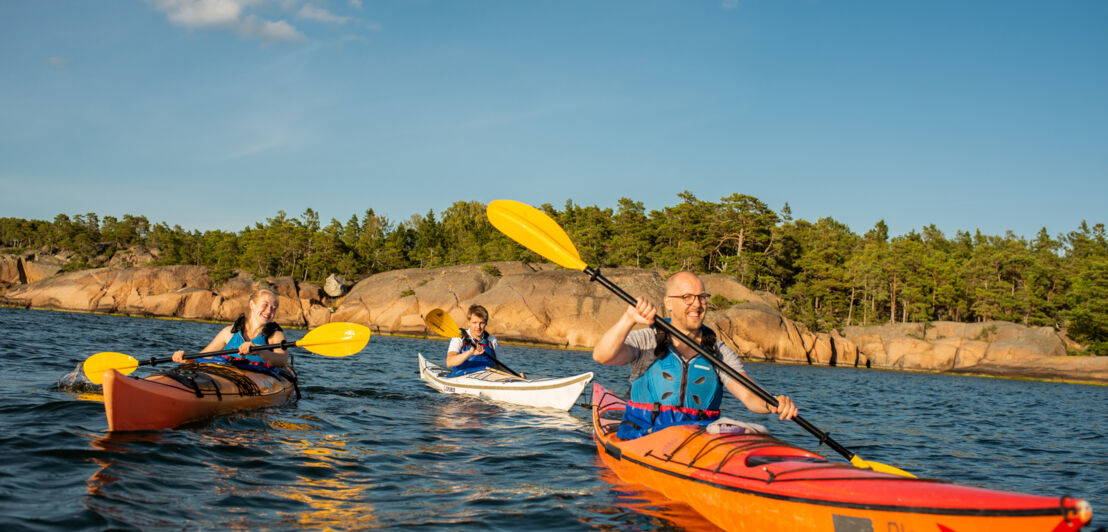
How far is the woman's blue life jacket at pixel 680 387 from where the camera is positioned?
4.45m

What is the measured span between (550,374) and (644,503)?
482 inches

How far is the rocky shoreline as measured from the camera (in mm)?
32375

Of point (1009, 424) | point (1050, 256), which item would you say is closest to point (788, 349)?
point (1009, 424)

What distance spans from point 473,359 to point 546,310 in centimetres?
2297

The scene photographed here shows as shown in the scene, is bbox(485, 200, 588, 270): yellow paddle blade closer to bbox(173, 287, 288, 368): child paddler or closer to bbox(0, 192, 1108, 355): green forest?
bbox(173, 287, 288, 368): child paddler

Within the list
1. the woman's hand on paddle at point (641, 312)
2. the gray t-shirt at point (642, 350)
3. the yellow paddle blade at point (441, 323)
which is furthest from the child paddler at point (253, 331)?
the yellow paddle blade at point (441, 323)

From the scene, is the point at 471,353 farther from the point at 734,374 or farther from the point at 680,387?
the point at 734,374

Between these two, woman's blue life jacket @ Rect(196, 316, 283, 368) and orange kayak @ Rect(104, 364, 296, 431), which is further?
woman's blue life jacket @ Rect(196, 316, 283, 368)

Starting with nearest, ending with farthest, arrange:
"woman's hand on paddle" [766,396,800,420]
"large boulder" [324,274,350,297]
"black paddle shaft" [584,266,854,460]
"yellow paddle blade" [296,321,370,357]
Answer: "woman's hand on paddle" [766,396,800,420]
"black paddle shaft" [584,266,854,460]
"yellow paddle blade" [296,321,370,357]
"large boulder" [324,274,350,297]

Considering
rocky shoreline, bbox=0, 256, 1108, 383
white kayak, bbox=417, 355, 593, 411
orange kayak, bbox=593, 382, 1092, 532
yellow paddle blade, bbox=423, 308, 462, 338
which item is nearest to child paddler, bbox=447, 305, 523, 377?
white kayak, bbox=417, 355, 593, 411

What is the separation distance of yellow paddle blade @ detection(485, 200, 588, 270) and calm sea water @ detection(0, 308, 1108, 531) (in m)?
1.72

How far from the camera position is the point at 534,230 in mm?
5449

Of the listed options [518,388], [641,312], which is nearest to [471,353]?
[518,388]

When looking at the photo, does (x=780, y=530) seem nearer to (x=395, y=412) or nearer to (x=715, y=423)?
(x=715, y=423)
